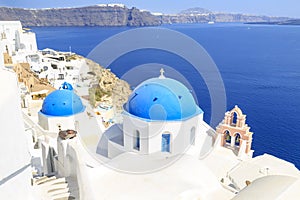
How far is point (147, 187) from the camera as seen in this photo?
7.82 m

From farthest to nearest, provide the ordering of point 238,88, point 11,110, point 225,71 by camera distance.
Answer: point 225,71
point 238,88
point 11,110

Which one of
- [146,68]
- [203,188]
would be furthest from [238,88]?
[203,188]

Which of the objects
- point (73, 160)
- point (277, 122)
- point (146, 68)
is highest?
point (73, 160)

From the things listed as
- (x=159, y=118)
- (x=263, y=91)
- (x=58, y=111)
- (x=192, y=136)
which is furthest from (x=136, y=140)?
(x=263, y=91)

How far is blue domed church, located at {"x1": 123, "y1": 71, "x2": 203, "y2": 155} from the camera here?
33.5 feet

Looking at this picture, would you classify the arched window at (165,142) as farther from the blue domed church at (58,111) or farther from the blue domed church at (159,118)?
the blue domed church at (58,111)

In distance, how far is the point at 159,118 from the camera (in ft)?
33.4

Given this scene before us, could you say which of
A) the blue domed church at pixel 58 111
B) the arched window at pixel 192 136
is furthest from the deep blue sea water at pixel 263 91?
the blue domed church at pixel 58 111

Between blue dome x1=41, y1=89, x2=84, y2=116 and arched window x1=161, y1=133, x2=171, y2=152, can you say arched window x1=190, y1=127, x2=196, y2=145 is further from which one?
blue dome x1=41, y1=89, x2=84, y2=116

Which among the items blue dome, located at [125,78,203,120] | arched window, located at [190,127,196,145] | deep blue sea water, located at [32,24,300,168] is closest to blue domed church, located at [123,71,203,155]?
blue dome, located at [125,78,203,120]

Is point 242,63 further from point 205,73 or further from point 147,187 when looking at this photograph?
point 147,187

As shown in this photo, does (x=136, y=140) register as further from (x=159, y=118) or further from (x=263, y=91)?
(x=263, y=91)

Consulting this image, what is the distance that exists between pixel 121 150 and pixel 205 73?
160 feet

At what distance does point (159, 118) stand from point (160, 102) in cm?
61
